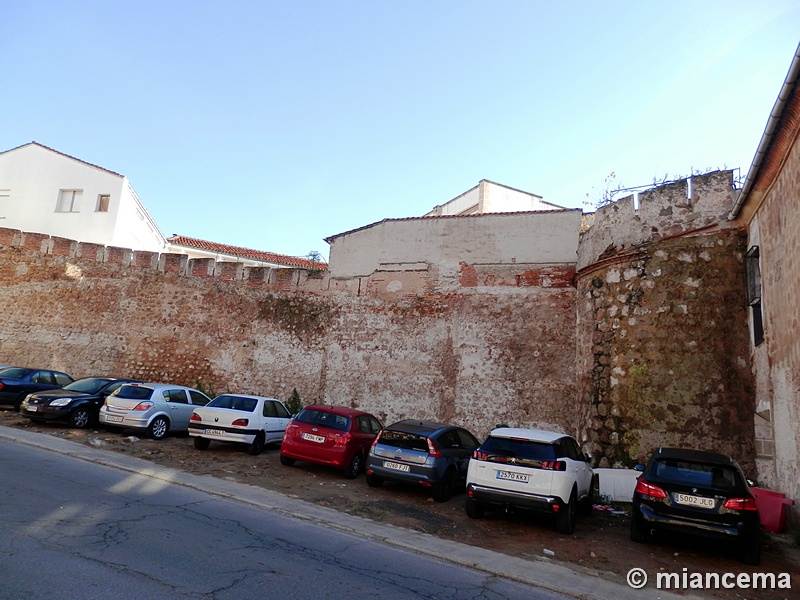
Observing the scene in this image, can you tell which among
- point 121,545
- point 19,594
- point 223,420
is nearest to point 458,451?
point 223,420

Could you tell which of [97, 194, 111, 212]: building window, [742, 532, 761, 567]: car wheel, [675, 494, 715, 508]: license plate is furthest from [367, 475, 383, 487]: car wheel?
[97, 194, 111, 212]: building window

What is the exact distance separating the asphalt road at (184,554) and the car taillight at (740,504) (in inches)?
112

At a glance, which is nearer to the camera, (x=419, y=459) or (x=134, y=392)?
(x=419, y=459)

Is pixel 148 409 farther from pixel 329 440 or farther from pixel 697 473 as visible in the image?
pixel 697 473

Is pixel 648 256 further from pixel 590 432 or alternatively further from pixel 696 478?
pixel 696 478

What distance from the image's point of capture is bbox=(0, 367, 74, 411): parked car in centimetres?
1523

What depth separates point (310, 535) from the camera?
22.5ft

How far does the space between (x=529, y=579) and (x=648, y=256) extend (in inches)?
314

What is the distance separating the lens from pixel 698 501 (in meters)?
7.00

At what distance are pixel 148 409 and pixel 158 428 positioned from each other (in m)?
0.61

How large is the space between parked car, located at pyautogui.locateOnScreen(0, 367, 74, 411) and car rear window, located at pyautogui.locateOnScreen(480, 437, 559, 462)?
46.2 feet

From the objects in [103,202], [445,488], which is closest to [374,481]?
[445,488]

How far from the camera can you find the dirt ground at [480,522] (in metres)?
6.99

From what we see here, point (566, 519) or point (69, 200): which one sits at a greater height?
point (69, 200)
